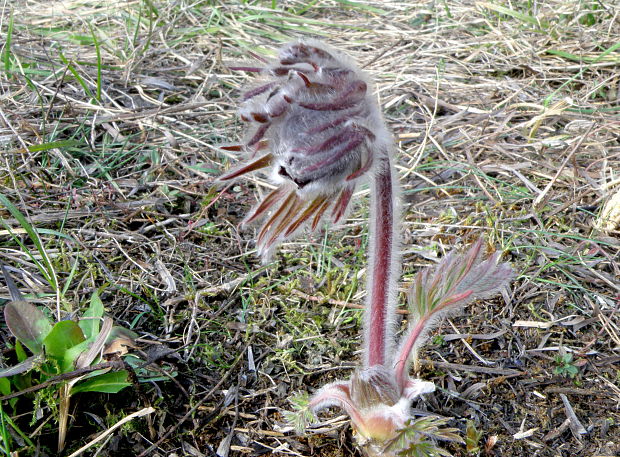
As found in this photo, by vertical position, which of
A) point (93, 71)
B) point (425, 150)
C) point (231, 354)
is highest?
point (93, 71)

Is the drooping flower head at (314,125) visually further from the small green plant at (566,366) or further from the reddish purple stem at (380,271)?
the small green plant at (566,366)

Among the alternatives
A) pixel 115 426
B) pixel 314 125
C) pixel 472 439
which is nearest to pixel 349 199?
pixel 314 125

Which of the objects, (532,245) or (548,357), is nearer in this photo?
(548,357)

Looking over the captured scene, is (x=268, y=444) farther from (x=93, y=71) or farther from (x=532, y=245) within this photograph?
(x=93, y=71)

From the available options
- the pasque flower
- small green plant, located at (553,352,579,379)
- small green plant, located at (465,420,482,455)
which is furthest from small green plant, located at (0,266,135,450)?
small green plant, located at (553,352,579,379)

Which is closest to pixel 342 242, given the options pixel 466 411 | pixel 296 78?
pixel 466 411

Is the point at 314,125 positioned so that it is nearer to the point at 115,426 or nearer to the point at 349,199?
the point at 349,199

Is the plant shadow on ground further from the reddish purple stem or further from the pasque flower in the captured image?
the reddish purple stem
